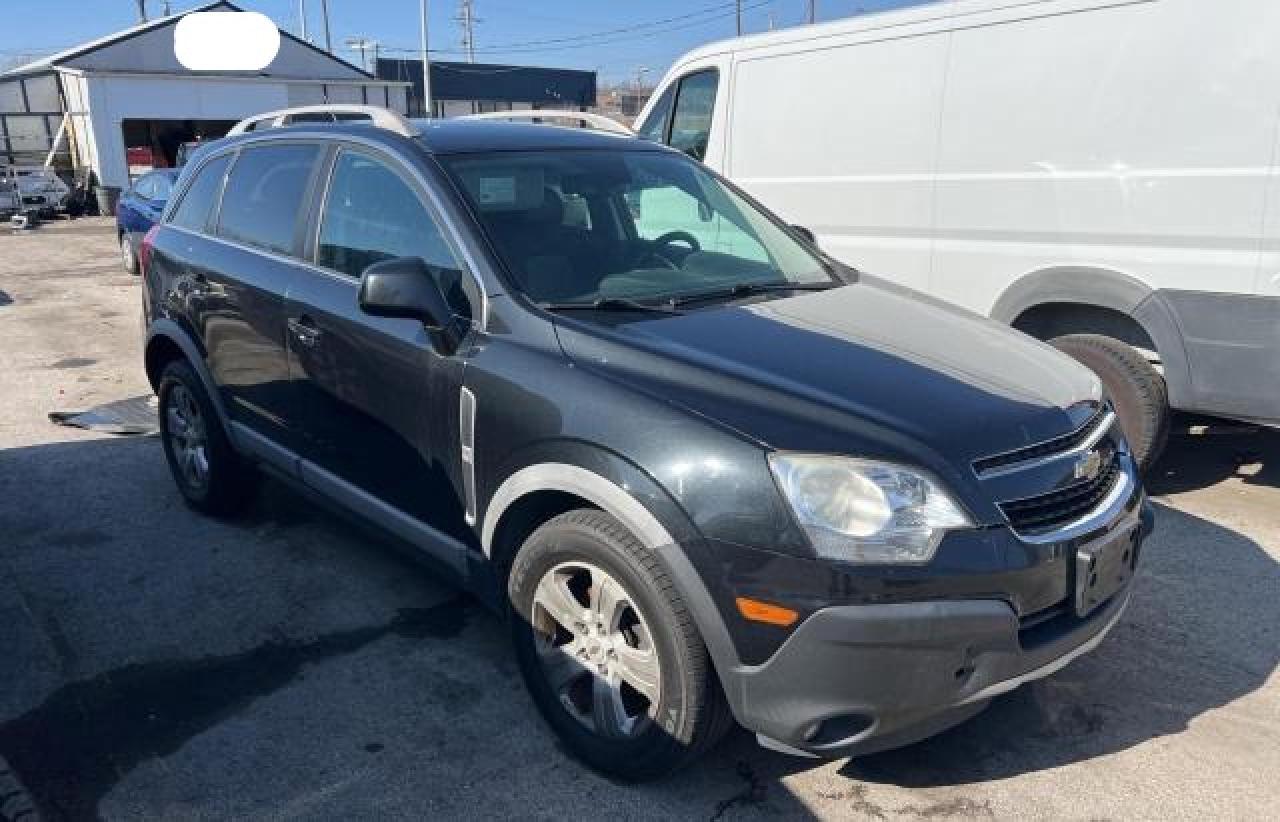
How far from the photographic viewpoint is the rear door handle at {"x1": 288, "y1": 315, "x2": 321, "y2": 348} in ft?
12.3

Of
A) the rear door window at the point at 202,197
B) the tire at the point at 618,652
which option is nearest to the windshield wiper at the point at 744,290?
the tire at the point at 618,652

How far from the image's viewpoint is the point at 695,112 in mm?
6973

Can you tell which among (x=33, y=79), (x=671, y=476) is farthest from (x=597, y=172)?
(x=33, y=79)

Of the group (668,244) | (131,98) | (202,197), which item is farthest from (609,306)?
(131,98)

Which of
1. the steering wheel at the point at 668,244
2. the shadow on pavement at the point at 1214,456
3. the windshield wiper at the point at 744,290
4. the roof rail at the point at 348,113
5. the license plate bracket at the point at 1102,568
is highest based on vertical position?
the roof rail at the point at 348,113

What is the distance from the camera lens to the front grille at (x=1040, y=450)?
2.48 meters

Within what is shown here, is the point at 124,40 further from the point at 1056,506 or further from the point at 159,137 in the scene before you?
the point at 1056,506

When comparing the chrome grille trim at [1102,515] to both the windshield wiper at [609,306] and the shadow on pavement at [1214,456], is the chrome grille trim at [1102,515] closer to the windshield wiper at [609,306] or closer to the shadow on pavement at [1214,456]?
the windshield wiper at [609,306]

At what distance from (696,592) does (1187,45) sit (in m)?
3.43

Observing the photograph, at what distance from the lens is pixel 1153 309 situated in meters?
4.54

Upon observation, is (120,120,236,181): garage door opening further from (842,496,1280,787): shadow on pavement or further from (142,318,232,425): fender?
(842,496,1280,787): shadow on pavement

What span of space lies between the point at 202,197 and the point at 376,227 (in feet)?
5.61

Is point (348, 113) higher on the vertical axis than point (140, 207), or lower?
higher

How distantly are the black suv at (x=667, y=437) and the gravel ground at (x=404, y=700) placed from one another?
355mm
